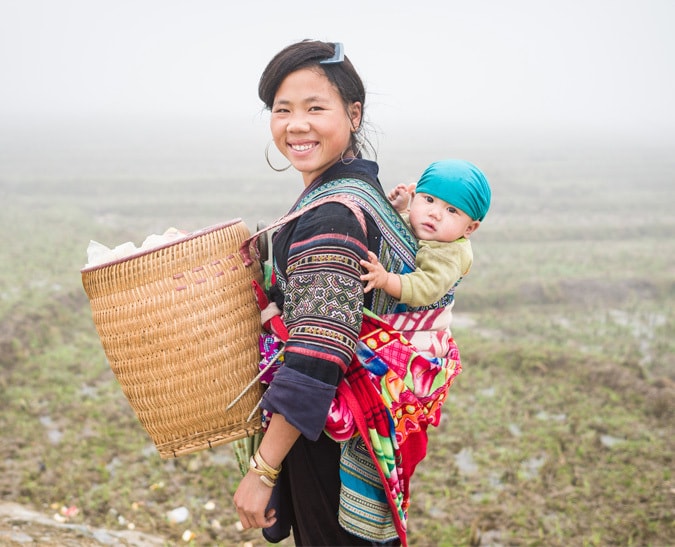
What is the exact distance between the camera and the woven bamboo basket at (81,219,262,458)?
161 centimetres

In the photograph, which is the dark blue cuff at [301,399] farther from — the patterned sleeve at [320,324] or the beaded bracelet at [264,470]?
the beaded bracelet at [264,470]

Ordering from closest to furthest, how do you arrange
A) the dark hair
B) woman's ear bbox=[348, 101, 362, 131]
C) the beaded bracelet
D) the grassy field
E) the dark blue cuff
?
the dark blue cuff → the beaded bracelet → the dark hair → woman's ear bbox=[348, 101, 362, 131] → the grassy field

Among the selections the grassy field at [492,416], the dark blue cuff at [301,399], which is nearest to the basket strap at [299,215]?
the dark blue cuff at [301,399]

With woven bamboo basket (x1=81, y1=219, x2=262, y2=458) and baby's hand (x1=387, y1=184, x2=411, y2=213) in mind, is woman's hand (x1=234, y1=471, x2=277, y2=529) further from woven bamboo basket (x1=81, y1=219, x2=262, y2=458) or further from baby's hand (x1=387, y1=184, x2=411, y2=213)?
baby's hand (x1=387, y1=184, x2=411, y2=213)

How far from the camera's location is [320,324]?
4.81 feet

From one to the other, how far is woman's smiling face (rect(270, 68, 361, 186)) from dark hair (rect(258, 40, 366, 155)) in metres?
0.02

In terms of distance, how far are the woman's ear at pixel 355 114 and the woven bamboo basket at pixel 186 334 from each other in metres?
0.46

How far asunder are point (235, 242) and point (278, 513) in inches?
36.7

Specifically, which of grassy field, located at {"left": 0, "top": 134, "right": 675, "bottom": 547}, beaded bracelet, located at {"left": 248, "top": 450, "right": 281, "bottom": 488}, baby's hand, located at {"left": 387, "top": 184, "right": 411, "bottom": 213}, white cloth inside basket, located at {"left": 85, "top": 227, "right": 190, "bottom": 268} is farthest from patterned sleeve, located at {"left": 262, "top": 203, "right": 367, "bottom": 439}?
grassy field, located at {"left": 0, "top": 134, "right": 675, "bottom": 547}

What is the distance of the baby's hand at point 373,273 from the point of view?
1.52 meters

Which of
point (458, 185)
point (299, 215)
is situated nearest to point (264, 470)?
point (299, 215)

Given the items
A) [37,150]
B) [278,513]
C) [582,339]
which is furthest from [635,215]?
[37,150]

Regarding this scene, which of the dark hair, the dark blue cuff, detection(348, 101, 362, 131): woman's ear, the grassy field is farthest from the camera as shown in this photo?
the grassy field

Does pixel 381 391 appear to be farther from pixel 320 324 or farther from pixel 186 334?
pixel 186 334
